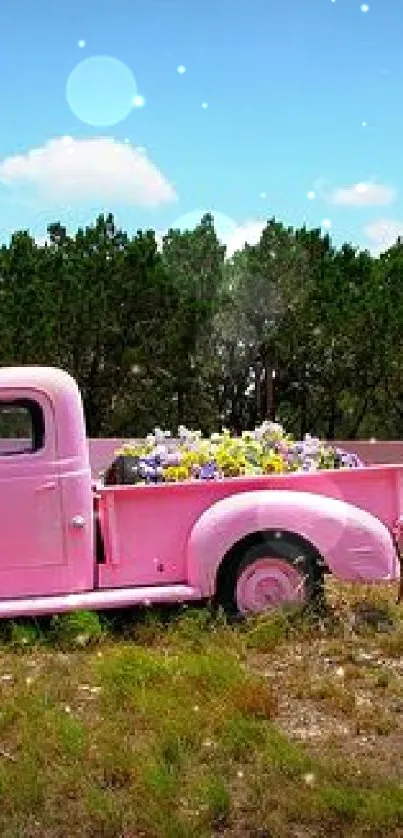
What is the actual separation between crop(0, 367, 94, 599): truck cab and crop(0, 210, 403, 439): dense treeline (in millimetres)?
28757

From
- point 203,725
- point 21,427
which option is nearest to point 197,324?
point 21,427

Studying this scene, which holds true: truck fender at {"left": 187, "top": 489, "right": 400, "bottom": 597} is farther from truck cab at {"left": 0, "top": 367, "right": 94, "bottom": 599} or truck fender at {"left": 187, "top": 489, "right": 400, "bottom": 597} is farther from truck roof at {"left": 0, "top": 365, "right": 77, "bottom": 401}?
truck roof at {"left": 0, "top": 365, "right": 77, "bottom": 401}

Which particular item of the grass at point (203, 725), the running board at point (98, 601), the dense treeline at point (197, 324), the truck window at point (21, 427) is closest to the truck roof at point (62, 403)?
the truck window at point (21, 427)

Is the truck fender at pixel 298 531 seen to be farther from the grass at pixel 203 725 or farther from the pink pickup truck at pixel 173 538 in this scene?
the grass at pixel 203 725

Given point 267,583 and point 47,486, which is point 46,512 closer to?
point 47,486

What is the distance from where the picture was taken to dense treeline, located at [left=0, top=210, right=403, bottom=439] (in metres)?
37.5

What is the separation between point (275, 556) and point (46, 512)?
4.79ft

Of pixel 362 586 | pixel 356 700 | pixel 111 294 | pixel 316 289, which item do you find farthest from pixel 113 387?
pixel 356 700

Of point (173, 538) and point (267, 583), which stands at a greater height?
point (173, 538)

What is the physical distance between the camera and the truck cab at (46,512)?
812 centimetres

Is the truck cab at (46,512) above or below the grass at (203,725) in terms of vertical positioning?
above

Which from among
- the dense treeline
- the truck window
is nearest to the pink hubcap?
the truck window

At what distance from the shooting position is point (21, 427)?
27.8 feet

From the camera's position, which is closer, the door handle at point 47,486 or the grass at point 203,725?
the grass at point 203,725
